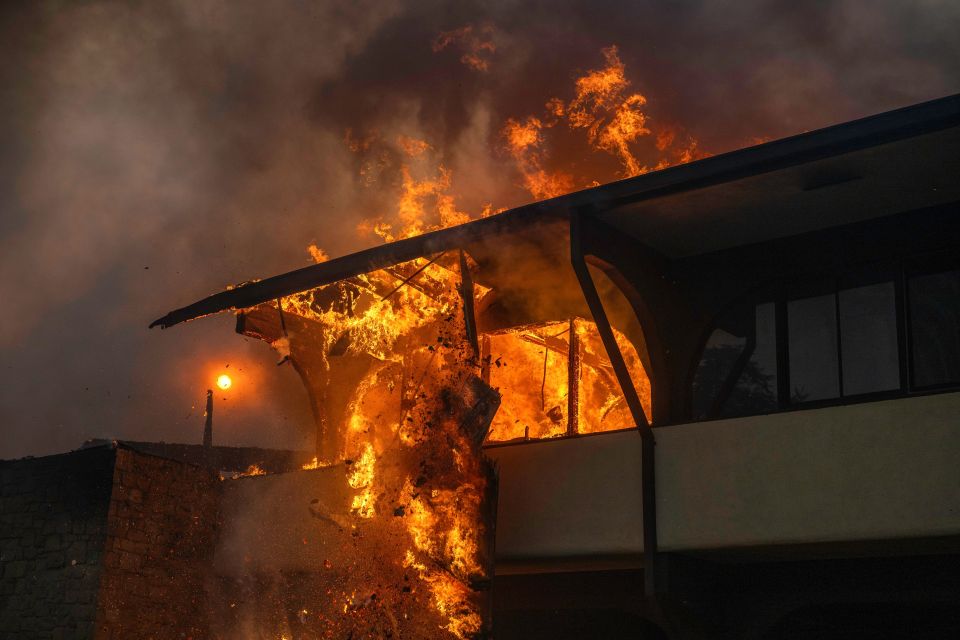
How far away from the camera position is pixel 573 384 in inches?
555

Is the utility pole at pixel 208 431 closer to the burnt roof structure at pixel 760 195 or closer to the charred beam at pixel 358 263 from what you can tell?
the charred beam at pixel 358 263

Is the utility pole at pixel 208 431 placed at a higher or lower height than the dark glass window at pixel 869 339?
higher

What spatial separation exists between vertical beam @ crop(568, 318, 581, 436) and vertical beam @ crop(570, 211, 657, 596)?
247 centimetres

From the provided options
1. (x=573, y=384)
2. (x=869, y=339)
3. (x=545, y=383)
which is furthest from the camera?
(x=545, y=383)

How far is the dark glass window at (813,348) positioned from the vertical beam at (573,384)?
3347mm

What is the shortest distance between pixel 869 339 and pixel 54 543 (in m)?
10.4

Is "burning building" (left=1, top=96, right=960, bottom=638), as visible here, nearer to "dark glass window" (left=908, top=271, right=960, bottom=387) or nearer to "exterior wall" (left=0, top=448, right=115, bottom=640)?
"dark glass window" (left=908, top=271, right=960, bottom=387)

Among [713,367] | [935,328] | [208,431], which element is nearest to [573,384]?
[713,367]

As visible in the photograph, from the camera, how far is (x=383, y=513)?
12.9 m

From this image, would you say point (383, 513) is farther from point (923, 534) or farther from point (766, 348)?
point (923, 534)

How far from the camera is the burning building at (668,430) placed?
10062mm

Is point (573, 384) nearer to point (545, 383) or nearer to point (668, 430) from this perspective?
point (545, 383)

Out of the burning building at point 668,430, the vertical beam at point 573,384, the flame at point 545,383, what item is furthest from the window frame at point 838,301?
the flame at point 545,383

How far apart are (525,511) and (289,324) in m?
5.86
